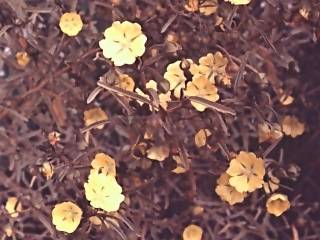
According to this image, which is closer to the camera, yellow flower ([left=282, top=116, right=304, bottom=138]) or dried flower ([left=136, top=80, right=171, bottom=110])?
dried flower ([left=136, top=80, right=171, bottom=110])

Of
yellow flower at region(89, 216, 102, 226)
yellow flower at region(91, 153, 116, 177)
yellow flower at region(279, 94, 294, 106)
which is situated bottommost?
yellow flower at region(89, 216, 102, 226)

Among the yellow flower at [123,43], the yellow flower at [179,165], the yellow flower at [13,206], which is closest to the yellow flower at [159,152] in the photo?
the yellow flower at [179,165]

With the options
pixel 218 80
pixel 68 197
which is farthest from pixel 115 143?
pixel 218 80

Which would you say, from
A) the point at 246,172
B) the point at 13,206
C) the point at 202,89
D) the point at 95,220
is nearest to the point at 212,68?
the point at 202,89

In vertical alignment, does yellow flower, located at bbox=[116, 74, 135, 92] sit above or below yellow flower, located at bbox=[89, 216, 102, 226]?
above

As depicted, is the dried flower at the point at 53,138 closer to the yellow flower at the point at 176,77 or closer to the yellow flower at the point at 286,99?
the yellow flower at the point at 176,77

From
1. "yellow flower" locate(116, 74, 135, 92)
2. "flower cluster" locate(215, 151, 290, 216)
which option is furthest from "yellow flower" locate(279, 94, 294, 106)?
"yellow flower" locate(116, 74, 135, 92)

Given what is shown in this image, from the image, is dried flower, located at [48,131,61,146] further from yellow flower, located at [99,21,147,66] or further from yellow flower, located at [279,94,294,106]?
yellow flower, located at [279,94,294,106]

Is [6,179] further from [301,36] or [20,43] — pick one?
→ [301,36]
